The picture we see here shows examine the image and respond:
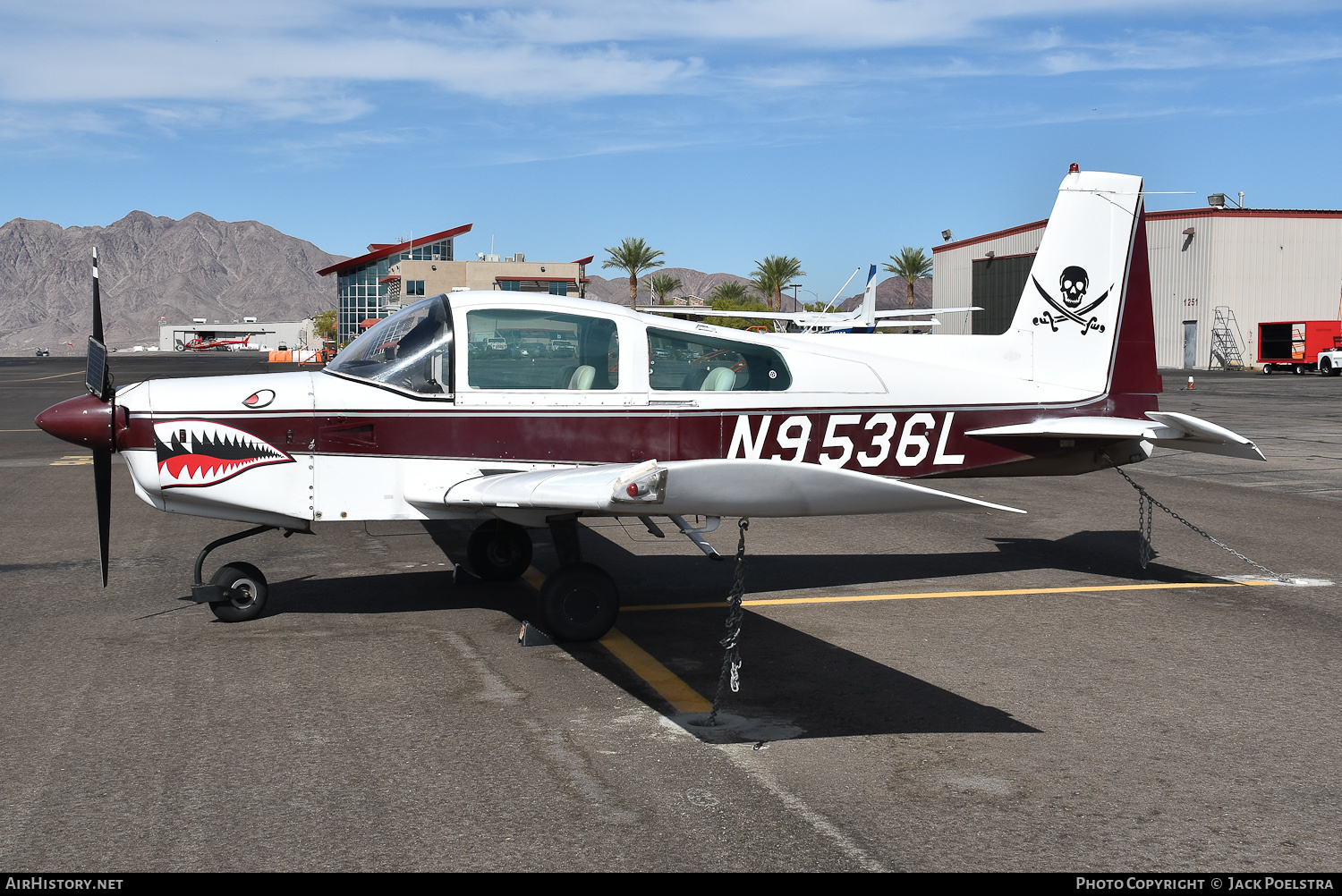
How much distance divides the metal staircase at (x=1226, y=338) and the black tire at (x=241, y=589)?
62586 millimetres

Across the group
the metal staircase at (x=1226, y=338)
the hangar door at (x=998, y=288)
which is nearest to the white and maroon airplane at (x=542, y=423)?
the metal staircase at (x=1226, y=338)

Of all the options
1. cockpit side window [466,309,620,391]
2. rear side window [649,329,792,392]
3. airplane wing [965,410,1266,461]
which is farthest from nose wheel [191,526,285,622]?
airplane wing [965,410,1266,461]

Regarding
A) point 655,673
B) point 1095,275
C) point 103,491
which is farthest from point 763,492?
point 1095,275

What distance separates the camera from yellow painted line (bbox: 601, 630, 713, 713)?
5395mm

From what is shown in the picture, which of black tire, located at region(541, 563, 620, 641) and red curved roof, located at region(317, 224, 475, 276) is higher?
red curved roof, located at region(317, 224, 475, 276)

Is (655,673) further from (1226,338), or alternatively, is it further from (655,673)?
(1226,338)

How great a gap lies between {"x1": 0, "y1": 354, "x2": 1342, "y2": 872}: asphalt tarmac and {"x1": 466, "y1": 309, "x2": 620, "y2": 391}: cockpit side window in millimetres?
1607

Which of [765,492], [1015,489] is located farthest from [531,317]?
[1015,489]

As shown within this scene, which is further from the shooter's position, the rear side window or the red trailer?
the red trailer

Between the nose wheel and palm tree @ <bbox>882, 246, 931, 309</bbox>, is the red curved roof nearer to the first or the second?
palm tree @ <bbox>882, 246, 931, 309</bbox>

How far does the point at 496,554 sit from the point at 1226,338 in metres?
61.9

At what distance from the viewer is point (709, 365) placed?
23.8 ft

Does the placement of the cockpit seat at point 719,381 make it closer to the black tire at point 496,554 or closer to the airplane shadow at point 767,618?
the airplane shadow at point 767,618

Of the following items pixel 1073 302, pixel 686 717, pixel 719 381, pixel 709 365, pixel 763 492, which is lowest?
pixel 686 717
